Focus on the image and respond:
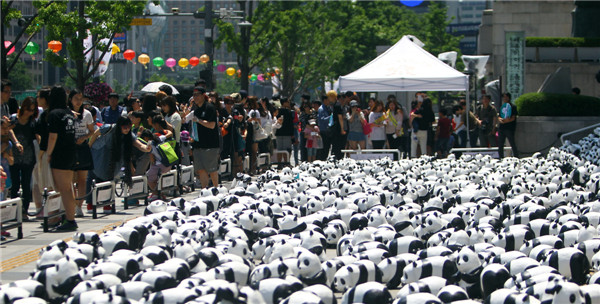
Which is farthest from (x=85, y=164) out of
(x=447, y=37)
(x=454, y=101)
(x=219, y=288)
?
(x=447, y=37)

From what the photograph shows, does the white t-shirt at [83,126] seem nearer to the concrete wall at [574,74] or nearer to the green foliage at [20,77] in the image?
the concrete wall at [574,74]

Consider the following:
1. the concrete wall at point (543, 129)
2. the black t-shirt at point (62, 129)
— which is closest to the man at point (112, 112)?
the black t-shirt at point (62, 129)

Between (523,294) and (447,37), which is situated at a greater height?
(447,37)

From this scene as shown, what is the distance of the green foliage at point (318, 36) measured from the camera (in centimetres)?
4791

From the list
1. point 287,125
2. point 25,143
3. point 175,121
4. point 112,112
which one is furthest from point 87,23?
point 25,143

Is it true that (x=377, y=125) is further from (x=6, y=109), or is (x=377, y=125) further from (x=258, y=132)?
(x=6, y=109)

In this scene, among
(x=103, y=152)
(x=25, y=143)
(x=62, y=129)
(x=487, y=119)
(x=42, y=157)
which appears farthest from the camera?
(x=487, y=119)

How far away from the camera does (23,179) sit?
13.3 meters

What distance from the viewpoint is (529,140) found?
25.1 m

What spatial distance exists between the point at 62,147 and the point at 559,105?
16.7m

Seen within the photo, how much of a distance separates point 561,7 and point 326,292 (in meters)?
32.6

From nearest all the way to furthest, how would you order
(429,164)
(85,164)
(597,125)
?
(85,164), (429,164), (597,125)

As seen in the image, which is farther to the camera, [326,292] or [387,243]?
[387,243]

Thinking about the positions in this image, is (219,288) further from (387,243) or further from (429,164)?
(429,164)
